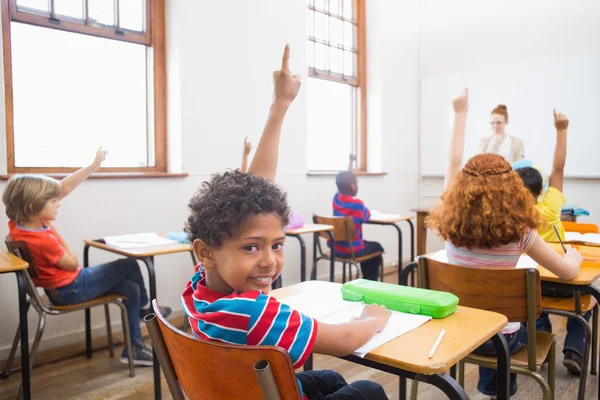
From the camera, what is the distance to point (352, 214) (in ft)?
13.1

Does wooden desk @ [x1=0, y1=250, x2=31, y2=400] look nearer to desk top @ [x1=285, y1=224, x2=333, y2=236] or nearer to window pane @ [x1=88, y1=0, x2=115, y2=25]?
desk top @ [x1=285, y1=224, x2=333, y2=236]

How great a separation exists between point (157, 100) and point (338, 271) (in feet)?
7.59

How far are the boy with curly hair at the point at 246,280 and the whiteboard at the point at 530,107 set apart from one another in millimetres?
4304

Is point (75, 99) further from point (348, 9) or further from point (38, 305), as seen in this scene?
point (348, 9)

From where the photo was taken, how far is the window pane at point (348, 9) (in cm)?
524

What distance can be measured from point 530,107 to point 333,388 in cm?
454

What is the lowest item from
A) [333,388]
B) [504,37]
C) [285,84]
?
[333,388]

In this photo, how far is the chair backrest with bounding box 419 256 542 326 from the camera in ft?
5.08

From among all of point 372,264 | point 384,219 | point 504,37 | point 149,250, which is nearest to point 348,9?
point 504,37

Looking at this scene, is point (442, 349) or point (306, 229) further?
point (306, 229)

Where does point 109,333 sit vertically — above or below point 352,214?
below

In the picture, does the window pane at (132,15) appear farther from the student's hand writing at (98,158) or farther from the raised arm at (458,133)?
the raised arm at (458,133)

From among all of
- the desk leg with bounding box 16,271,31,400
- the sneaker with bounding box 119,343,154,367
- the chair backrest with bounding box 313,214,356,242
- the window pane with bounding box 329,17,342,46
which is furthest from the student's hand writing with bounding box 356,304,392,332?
the window pane with bounding box 329,17,342,46

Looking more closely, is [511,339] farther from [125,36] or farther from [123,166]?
[125,36]
